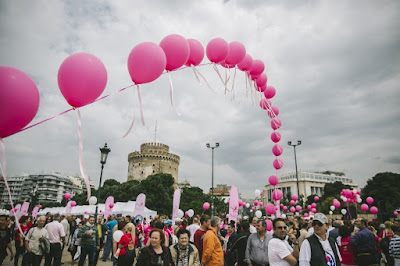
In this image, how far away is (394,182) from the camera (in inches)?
1577

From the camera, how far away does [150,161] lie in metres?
53.5

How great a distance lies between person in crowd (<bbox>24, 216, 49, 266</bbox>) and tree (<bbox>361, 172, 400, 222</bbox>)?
45.6 m

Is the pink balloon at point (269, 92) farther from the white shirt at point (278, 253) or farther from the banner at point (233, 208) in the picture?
the white shirt at point (278, 253)

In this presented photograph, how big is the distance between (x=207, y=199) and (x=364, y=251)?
139 ft

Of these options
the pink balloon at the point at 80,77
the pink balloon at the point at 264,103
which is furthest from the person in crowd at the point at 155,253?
the pink balloon at the point at 264,103

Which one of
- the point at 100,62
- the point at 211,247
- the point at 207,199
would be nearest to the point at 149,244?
the point at 211,247

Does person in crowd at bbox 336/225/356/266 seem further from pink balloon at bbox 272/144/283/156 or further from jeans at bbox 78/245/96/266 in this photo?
jeans at bbox 78/245/96/266

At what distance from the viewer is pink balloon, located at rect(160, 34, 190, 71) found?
420cm

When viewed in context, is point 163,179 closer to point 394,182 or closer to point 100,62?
point 100,62

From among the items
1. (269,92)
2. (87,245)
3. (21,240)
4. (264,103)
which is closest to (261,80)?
(269,92)

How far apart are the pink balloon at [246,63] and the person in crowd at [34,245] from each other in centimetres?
627

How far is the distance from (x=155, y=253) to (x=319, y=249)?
6.67ft

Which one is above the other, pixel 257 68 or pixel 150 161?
pixel 150 161

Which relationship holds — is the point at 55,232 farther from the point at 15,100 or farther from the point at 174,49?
the point at 174,49
